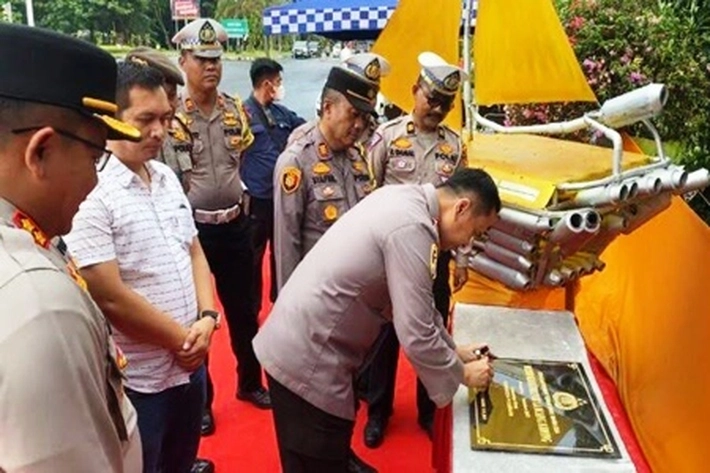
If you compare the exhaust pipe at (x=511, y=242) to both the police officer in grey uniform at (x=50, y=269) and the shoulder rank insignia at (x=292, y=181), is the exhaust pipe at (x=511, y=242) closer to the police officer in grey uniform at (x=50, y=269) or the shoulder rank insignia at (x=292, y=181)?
the shoulder rank insignia at (x=292, y=181)

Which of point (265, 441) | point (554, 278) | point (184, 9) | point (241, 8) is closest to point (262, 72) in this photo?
point (265, 441)

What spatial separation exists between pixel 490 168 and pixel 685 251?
2.21 ft

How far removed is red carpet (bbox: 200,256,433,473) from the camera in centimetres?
261

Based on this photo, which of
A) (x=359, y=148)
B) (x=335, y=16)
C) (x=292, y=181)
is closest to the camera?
(x=292, y=181)

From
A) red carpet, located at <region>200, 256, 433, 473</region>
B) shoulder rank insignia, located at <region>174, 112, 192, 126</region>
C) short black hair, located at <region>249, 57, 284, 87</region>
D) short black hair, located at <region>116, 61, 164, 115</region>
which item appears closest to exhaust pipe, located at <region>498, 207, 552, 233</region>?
short black hair, located at <region>116, 61, 164, 115</region>

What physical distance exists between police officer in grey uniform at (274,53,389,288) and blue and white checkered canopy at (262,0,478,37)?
5811 millimetres

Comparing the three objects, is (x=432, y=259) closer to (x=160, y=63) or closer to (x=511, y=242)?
(x=511, y=242)

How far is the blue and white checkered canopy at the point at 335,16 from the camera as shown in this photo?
800cm

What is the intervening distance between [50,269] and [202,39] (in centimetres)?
226

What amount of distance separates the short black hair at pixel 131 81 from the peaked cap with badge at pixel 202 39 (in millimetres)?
1188

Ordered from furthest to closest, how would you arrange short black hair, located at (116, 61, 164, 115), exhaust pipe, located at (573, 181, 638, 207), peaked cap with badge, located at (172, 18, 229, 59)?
peaked cap with badge, located at (172, 18, 229, 59), exhaust pipe, located at (573, 181, 638, 207), short black hair, located at (116, 61, 164, 115)

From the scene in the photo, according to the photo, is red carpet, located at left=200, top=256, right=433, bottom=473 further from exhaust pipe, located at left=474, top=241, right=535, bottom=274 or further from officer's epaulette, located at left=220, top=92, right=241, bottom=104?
officer's epaulette, located at left=220, top=92, right=241, bottom=104

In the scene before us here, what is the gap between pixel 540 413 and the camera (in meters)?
1.65

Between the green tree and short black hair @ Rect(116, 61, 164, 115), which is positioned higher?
short black hair @ Rect(116, 61, 164, 115)
